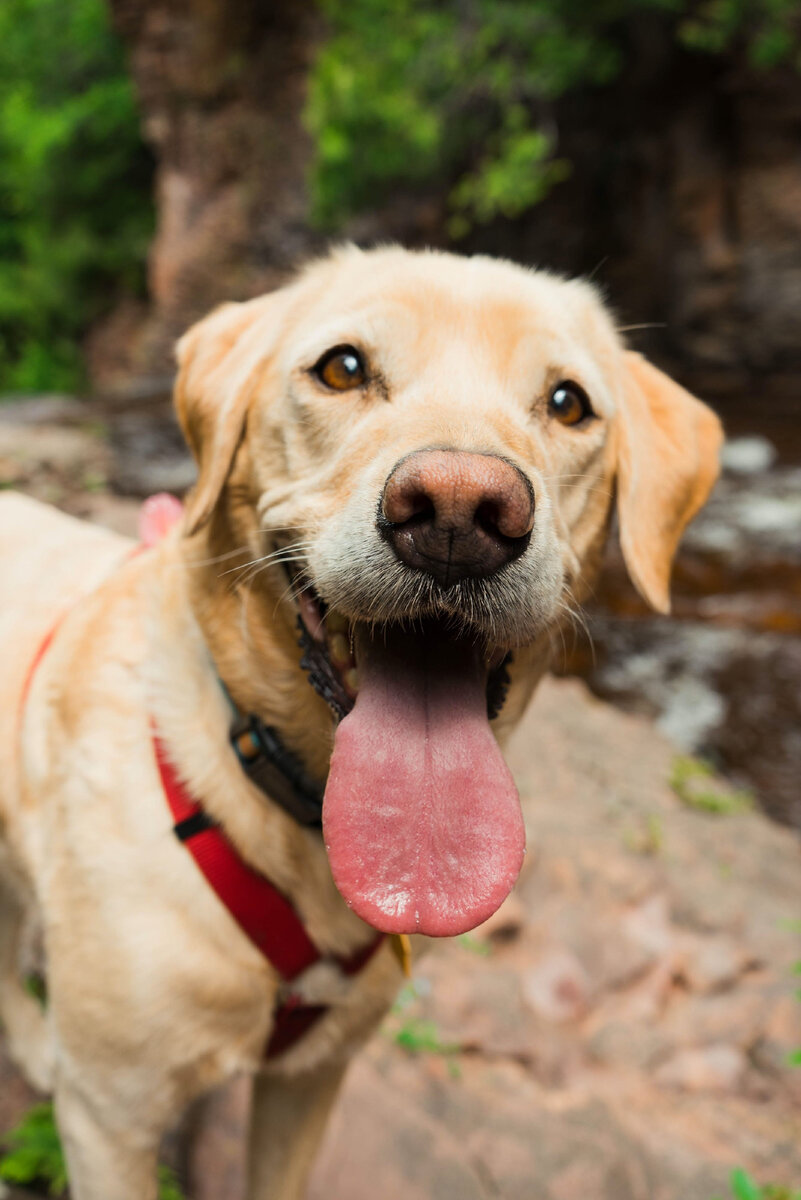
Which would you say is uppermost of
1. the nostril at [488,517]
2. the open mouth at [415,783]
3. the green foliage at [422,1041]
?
the nostril at [488,517]

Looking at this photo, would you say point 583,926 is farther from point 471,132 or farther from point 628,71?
point 628,71

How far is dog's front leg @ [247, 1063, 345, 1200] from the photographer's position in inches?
75.2

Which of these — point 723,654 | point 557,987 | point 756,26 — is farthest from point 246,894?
point 756,26

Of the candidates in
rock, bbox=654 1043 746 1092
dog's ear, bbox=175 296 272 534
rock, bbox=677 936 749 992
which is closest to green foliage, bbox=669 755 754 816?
rock, bbox=677 936 749 992

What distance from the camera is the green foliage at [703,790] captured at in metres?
4.32

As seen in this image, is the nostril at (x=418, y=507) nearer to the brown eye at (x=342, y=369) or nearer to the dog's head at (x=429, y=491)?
the dog's head at (x=429, y=491)

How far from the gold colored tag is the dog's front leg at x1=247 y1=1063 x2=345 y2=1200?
42 centimetres

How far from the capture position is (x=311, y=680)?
1.49 m

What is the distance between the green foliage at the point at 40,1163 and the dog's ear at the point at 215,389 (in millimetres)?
1574

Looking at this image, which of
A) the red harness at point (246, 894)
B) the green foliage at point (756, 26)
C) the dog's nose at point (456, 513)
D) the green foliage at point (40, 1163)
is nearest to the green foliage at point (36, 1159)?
the green foliage at point (40, 1163)

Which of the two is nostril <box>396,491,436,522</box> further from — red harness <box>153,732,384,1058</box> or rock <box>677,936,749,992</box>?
rock <box>677,936,749,992</box>

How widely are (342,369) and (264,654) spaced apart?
58 centimetres

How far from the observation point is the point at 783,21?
38.8ft

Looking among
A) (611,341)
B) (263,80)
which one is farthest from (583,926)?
(263,80)
